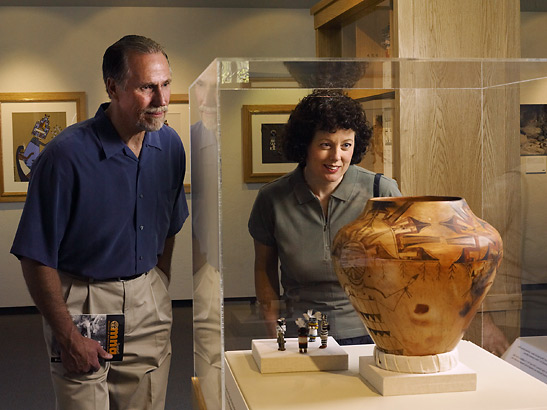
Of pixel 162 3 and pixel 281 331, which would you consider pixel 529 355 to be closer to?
pixel 281 331

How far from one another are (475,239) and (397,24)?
4.37ft

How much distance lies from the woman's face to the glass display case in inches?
1.9

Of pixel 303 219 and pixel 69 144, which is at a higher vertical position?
pixel 69 144

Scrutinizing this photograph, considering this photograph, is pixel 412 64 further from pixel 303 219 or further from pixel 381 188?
pixel 303 219

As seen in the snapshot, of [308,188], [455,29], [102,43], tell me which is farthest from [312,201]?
[102,43]

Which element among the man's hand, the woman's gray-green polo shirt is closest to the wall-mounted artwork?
the woman's gray-green polo shirt

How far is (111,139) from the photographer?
2111 mm

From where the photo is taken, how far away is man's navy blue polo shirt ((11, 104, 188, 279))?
2.03 metres

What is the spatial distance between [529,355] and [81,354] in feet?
3.94

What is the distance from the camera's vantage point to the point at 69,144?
2068mm

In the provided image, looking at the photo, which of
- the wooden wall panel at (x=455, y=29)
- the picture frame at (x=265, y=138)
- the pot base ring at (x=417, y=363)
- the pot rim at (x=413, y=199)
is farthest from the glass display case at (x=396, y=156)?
the wooden wall panel at (x=455, y=29)

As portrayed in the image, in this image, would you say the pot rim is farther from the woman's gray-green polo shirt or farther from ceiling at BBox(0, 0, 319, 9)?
ceiling at BBox(0, 0, 319, 9)

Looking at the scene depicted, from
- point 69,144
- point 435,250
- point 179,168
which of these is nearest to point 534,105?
point 435,250

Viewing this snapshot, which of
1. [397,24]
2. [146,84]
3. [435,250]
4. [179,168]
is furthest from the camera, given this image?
[397,24]
